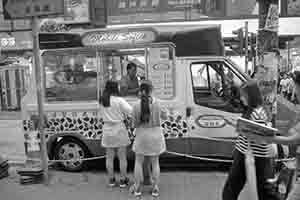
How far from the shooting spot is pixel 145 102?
197 inches

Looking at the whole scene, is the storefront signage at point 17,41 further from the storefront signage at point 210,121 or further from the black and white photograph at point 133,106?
the storefront signage at point 210,121

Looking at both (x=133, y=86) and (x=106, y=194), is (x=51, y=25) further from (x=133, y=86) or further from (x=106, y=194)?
(x=106, y=194)

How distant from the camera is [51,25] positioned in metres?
18.4

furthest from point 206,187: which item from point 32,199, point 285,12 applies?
point 285,12

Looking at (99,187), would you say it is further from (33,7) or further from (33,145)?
(33,7)

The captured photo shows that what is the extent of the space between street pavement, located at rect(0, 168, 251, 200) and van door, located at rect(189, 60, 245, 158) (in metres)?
0.48

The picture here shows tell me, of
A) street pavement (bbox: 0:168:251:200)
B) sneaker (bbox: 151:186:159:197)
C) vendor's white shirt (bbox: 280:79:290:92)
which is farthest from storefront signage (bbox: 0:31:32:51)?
sneaker (bbox: 151:186:159:197)

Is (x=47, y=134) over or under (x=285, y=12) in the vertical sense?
under

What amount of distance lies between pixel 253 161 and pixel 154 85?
9.69ft

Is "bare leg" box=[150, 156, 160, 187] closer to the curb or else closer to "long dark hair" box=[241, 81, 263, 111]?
"long dark hair" box=[241, 81, 263, 111]

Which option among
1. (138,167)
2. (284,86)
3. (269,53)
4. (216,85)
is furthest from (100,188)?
(284,86)

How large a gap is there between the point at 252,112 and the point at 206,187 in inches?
88.1

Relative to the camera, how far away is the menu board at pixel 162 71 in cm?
625

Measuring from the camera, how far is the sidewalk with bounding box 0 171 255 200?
5.31 m
